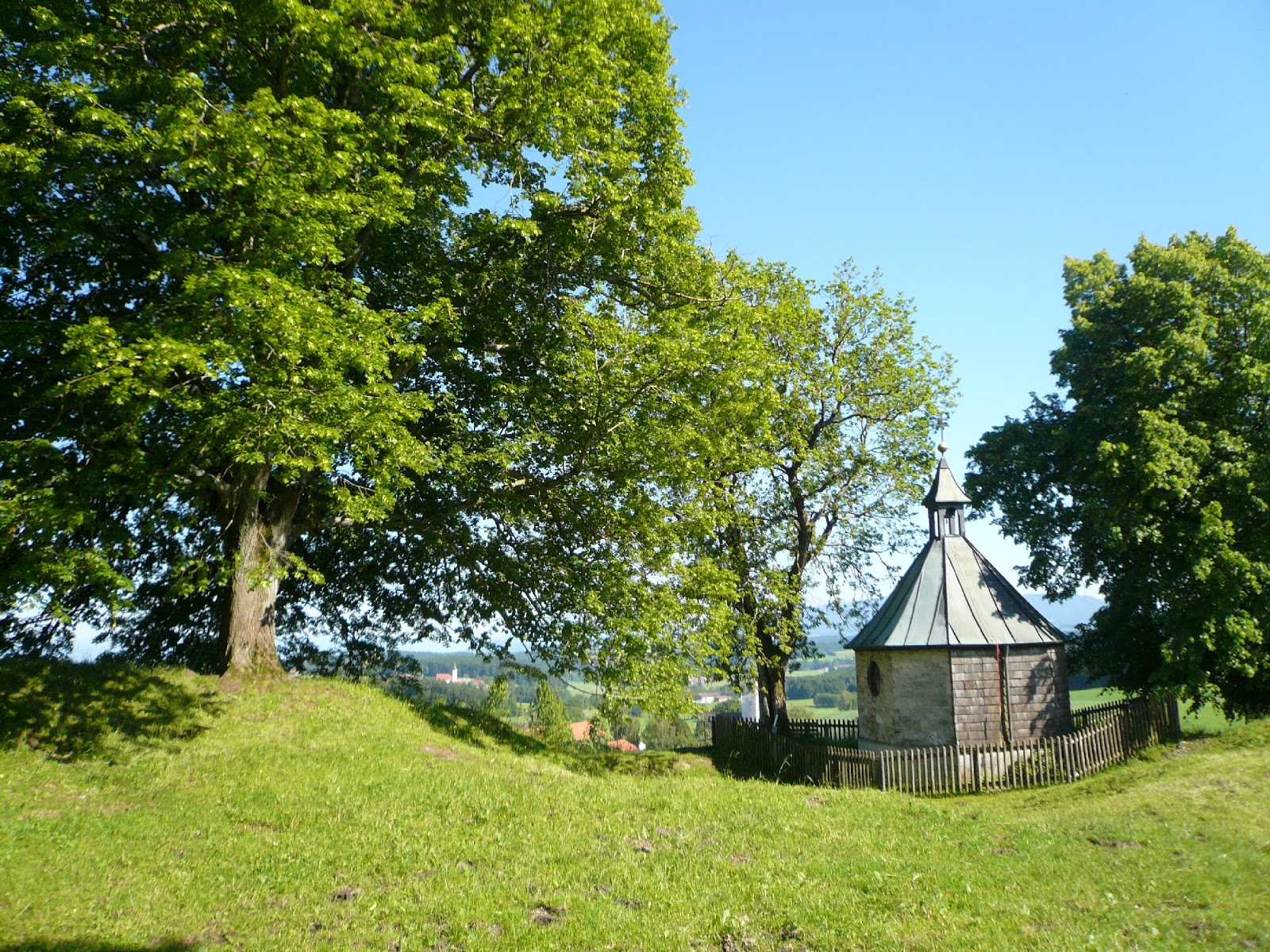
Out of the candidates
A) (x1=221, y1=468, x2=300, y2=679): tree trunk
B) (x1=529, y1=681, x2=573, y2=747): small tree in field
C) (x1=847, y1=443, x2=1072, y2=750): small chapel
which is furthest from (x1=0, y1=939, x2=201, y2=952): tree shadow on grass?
(x1=529, y1=681, x2=573, y2=747): small tree in field

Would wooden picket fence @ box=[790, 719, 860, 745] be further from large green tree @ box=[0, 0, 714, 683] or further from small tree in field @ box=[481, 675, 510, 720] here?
large green tree @ box=[0, 0, 714, 683]

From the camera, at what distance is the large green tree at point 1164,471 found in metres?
20.3

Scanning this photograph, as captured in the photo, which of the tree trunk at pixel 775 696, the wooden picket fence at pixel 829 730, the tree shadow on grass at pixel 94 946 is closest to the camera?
the tree shadow on grass at pixel 94 946

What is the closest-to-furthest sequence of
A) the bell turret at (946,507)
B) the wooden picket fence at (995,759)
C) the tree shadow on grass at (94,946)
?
1. the tree shadow on grass at (94,946)
2. the wooden picket fence at (995,759)
3. the bell turret at (946,507)

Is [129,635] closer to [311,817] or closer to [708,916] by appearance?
[311,817]

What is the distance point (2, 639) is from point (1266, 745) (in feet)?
87.7

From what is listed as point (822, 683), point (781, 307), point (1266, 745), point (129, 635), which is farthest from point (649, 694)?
point (822, 683)

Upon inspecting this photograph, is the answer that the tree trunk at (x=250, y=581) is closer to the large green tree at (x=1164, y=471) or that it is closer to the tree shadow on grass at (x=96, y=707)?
the tree shadow on grass at (x=96, y=707)

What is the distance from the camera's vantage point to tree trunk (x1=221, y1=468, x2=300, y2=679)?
14172mm

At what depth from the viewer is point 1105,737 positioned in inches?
776

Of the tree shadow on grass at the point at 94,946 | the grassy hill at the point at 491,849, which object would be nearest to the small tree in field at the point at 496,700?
the grassy hill at the point at 491,849

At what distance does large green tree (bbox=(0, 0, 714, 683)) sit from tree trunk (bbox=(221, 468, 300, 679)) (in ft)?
0.24

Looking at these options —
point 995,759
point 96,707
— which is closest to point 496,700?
point 96,707

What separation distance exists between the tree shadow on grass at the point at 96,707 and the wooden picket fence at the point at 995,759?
554 inches
